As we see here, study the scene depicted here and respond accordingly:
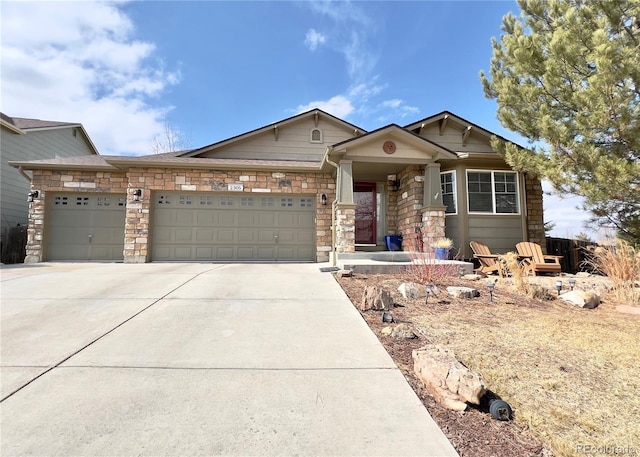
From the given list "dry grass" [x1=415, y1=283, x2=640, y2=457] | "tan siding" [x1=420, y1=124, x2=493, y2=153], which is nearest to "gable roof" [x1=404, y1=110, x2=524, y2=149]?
"tan siding" [x1=420, y1=124, x2=493, y2=153]

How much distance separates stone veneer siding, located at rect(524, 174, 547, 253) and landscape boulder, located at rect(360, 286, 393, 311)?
7.37m

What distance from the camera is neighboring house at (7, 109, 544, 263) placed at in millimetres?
8969

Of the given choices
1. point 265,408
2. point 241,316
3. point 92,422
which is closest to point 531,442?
point 265,408

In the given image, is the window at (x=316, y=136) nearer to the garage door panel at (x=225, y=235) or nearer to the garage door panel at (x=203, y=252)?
the garage door panel at (x=225, y=235)

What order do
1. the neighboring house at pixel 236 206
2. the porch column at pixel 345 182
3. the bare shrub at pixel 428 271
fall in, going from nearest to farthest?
the bare shrub at pixel 428 271
the porch column at pixel 345 182
the neighboring house at pixel 236 206

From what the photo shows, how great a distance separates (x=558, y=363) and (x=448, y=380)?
1.24 m

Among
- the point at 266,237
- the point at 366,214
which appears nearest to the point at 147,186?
the point at 266,237

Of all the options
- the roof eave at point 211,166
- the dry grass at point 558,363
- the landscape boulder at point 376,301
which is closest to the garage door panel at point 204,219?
the roof eave at point 211,166

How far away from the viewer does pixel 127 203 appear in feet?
29.9

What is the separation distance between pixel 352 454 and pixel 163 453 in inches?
38.9

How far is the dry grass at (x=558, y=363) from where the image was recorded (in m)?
1.77

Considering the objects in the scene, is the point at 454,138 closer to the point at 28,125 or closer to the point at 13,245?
the point at 13,245

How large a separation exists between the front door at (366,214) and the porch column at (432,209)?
220 cm

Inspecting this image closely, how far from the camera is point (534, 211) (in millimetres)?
9266
